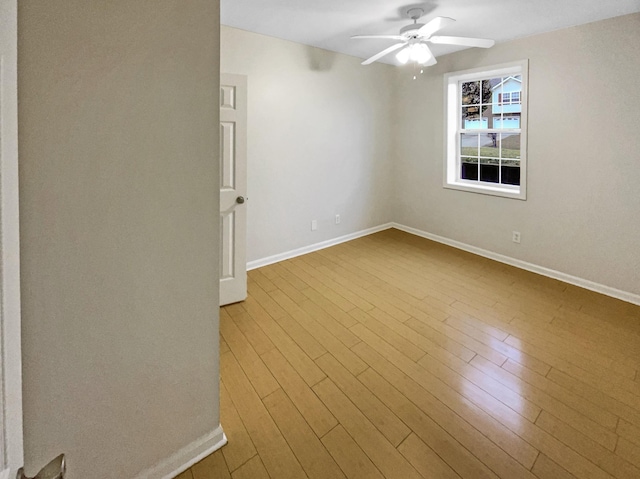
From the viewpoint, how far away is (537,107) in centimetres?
342

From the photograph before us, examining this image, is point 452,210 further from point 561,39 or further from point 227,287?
point 227,287

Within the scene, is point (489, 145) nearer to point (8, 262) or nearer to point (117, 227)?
point (117, 227)

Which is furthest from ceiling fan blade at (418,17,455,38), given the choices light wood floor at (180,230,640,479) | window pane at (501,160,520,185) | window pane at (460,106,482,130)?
light wood floor at (180,230,640,479)

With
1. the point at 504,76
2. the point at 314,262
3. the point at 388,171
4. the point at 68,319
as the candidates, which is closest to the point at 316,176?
the point at 314,262

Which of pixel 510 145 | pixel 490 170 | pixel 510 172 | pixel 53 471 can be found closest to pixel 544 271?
pixel 510 172

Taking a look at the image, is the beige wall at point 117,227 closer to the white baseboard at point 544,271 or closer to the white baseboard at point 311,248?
the white baseboard at point 311,248

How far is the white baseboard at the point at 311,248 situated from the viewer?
3820 mm

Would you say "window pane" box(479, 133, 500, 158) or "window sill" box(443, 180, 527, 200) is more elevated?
"window pane" box(479, 133, 500, 158)

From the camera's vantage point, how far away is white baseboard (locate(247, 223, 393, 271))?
3.82 m

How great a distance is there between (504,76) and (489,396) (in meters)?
3.50

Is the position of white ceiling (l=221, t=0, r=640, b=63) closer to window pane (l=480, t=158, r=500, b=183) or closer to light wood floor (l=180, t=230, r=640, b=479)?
window pane (l=480, t=158, r=500, b=183)

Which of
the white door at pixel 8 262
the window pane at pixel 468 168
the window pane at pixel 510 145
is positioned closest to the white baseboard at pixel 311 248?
the window pane at pixel 468 168

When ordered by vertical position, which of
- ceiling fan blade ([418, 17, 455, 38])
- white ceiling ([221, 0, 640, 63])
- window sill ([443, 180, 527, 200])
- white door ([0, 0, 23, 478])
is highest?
white ceiling ([221, 0, 640, 63])

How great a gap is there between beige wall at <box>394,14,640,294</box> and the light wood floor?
16.6 inches
